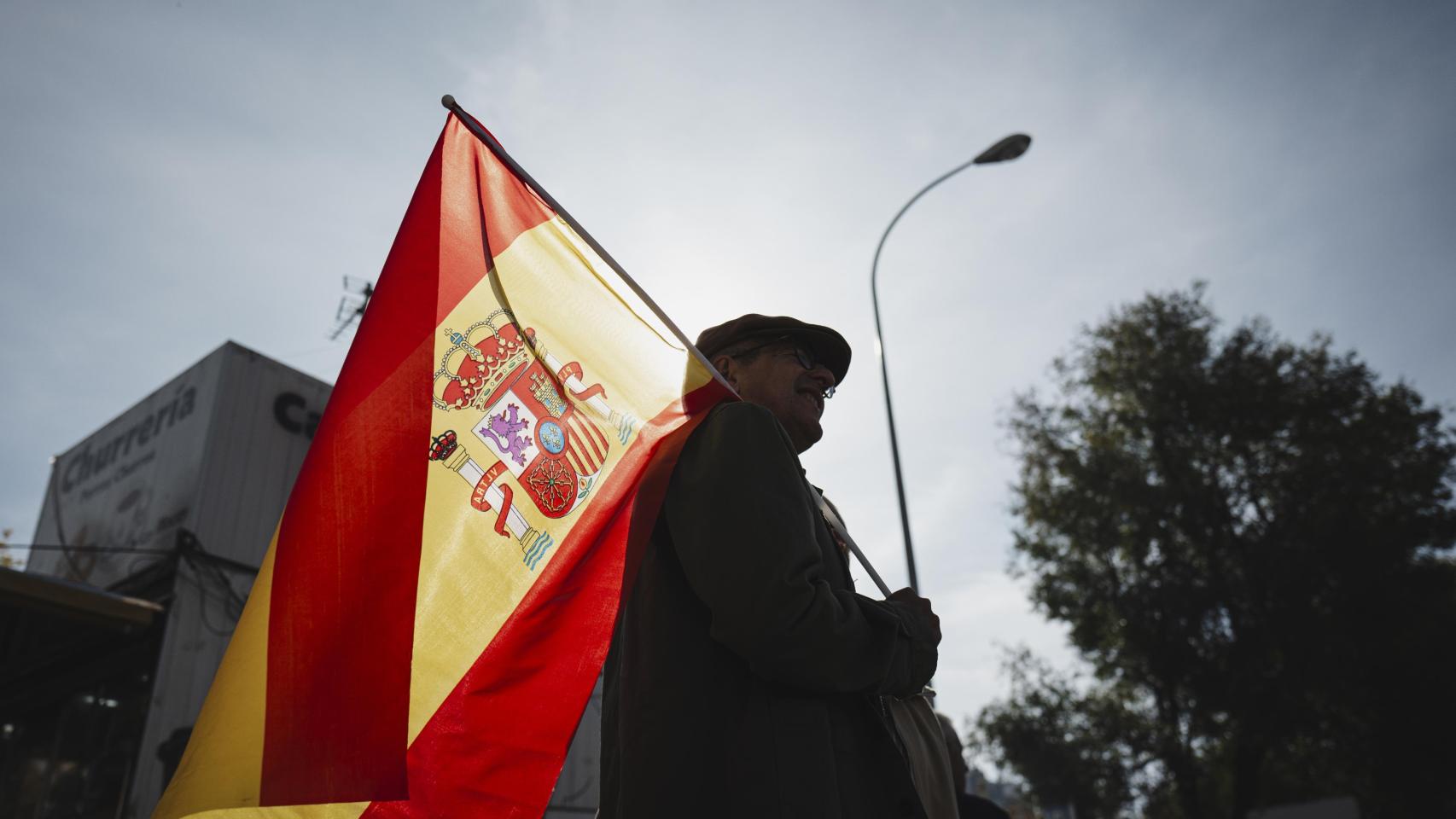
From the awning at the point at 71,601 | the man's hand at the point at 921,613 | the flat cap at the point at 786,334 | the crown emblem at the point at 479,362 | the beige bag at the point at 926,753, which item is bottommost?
the beige bag at the point at 926,753

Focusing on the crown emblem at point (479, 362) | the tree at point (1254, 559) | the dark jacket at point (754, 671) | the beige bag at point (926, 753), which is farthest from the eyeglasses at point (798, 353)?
the tree at point (1254, 559)

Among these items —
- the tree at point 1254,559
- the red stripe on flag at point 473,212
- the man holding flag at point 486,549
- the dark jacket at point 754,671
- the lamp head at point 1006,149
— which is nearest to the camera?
the dark jacket at point 754,671

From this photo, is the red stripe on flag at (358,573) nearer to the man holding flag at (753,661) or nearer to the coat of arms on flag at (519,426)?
the coat of arms on flag at (519,426)

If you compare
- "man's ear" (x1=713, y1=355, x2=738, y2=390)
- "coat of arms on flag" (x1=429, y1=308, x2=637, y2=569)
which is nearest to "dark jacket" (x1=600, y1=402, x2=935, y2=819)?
"coat of arms on flag" (x1=429, y1=308, x2=637, y2=569)

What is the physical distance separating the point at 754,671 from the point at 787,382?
114 centimetres

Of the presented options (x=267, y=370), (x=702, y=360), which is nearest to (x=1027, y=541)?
(x=267, y=370)

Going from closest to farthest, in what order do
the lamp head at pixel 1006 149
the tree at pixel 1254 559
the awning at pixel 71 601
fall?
the awning at pixel 71 601
the lamp head at pixel 1006 149
the tree at pixel 1254 559

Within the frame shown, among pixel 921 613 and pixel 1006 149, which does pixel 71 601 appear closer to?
pixel 921 613

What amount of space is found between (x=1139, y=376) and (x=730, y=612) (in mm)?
22216

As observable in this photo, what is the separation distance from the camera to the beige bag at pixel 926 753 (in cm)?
199

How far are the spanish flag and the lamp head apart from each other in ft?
32.1

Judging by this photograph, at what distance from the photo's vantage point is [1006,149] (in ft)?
37.5

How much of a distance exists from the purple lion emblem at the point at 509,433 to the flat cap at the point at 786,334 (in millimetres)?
697

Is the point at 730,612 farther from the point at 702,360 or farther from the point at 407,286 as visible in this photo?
the point at 407,286
